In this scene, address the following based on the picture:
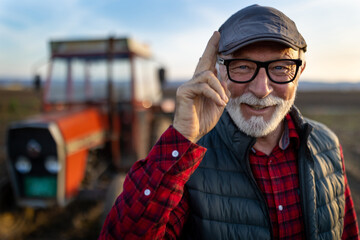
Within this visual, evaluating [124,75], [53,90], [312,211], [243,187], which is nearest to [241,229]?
[243,187]

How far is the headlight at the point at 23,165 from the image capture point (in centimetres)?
331

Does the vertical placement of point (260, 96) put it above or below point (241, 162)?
above

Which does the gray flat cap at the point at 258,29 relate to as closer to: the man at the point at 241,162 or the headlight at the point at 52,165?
the man at the point at 241,162

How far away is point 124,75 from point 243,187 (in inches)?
130

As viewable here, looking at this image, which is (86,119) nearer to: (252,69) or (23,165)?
(23,165)

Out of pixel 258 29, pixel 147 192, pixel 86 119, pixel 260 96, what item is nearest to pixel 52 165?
pixel 86 119

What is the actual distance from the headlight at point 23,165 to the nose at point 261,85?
9.83ft

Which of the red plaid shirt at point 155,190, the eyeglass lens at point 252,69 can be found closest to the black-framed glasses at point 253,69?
the eyeglass lens at point 252,69

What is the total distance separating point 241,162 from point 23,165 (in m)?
2.95

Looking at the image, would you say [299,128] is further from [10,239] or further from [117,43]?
[10,239]

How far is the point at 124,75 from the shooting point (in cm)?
420

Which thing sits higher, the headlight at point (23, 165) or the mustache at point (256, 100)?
the mustache at point (256, 100)

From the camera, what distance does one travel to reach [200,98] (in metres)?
1.13

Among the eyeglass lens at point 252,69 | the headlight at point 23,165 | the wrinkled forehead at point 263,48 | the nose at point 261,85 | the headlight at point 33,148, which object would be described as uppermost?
the wrinkled forehead at point 263,48
